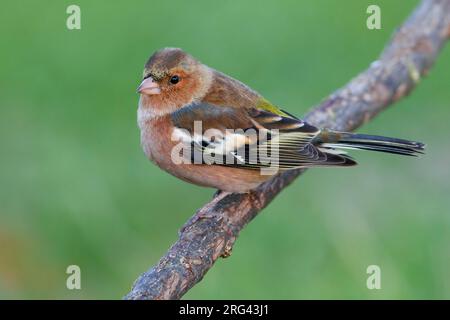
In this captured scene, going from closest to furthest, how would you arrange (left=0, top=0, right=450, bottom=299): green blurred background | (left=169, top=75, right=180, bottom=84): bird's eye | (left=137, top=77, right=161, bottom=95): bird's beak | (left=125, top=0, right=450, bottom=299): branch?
(left=125, top=0, right=450, bottom=299): branch
(left=137, top=77, right=161, bottom=95): bird's beak
(left=169, top=75, right=180, bottom=84): bird's eye
(left=0, top=0, right=450, bottom=299): green blurred background

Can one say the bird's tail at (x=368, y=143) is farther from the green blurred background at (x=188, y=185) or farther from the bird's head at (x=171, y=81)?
the green blurred background at (x=188, y=185)

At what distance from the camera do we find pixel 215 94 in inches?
197

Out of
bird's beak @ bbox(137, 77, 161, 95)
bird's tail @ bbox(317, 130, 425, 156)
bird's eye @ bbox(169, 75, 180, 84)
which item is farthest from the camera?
bird's eye @ bbox(169, 75, 180, 84)

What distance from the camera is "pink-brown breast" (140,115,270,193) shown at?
15.6 feet

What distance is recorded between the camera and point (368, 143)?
480 cm

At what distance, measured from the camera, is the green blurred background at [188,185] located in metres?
5.91

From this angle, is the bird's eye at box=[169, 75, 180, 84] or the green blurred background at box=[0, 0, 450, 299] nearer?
the bird's eye at box=[169, 75, 180, 84]

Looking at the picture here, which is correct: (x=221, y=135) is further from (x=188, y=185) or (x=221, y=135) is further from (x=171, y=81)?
(x=188, y=185)

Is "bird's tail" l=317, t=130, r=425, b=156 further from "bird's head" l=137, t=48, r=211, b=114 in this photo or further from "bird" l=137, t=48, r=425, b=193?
"bird's head" l=137, t=48, r=211, b=114

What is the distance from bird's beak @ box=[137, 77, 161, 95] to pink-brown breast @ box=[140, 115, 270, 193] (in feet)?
0.60

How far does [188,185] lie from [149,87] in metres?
2.22

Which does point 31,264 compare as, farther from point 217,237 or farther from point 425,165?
point 425,165

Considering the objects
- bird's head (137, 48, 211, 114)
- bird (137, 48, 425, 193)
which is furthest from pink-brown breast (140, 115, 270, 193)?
bird's head (137, 48, 211, 114)

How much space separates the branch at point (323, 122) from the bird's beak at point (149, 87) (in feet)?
2.71
